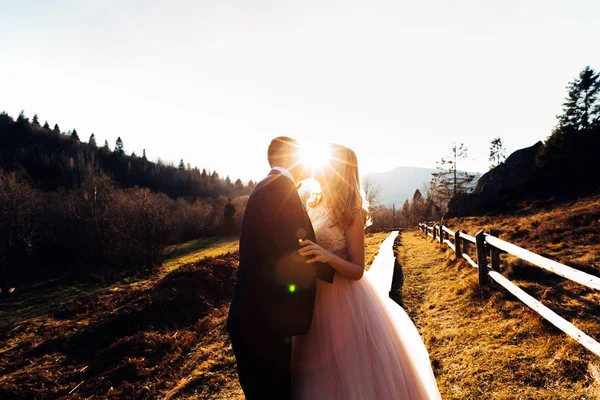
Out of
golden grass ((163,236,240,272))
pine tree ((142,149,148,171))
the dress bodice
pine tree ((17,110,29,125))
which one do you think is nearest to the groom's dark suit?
the dress bodice

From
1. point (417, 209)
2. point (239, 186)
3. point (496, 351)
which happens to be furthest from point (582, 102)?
point (239, 186)

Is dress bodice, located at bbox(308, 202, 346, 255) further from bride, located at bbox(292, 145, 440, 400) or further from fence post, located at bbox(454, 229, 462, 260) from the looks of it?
fence post, located at bbox(454, 229, 462, 260)

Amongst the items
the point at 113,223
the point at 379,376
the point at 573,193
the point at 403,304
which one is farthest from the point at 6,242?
the point at 573,193

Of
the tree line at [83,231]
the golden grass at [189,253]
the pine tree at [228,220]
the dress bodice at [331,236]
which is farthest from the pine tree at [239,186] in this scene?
the dress bodice at [331,236]

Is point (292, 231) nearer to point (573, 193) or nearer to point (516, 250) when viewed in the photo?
point (516, 250)

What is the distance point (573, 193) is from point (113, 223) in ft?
117

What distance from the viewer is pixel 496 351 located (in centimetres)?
391

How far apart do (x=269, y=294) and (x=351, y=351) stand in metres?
0.87

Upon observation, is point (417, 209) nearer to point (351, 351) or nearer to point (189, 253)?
point (189, 253)

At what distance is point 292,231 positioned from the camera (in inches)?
70.2

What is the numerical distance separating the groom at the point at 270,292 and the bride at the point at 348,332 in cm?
19

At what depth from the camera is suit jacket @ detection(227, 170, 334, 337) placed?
1699 millimetres

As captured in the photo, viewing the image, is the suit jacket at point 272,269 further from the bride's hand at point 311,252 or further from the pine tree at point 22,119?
the pine tree at point 22,119

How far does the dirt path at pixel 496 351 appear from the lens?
3.12 metres
